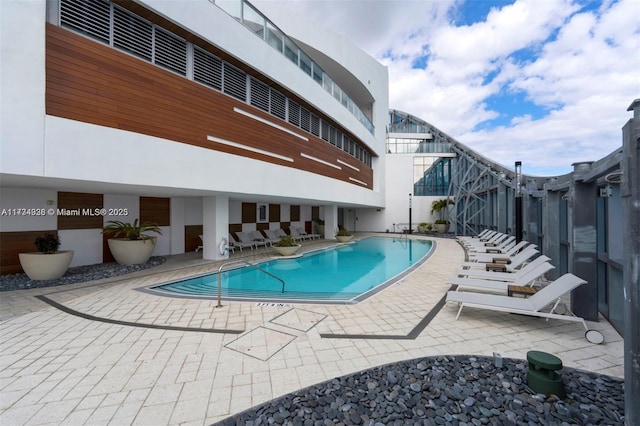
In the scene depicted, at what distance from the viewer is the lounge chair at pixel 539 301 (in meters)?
3.90

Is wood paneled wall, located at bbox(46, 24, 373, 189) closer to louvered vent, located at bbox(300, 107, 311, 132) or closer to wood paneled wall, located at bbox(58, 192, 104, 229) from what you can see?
louvered vent, located at bbox(300, 107, 311, 132)

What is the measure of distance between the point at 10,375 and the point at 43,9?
19.6 feet

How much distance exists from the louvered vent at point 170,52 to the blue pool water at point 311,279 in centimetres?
555

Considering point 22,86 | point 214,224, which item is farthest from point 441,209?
point 22,86

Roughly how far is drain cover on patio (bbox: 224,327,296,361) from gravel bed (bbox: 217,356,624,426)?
0.92 metres

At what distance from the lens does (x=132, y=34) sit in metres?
6.44

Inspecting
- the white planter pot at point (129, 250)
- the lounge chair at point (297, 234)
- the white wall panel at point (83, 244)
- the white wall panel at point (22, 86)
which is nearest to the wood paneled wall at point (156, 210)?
the white wall panel at point (83, 244)

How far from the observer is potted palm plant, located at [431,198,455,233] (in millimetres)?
24212

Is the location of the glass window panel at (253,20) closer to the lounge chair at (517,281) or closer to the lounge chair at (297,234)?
the lounge chair at (517,281)

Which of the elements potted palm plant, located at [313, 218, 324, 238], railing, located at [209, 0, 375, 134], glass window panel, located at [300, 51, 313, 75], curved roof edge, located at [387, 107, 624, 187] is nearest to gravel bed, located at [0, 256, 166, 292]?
railing, located at [209, 0, 375, 134]

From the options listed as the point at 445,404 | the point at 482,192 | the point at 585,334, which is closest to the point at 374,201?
the point at 482,192

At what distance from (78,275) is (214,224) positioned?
390 cm

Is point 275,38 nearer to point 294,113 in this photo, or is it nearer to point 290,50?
point 290,50

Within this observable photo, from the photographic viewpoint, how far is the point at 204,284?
730cm
